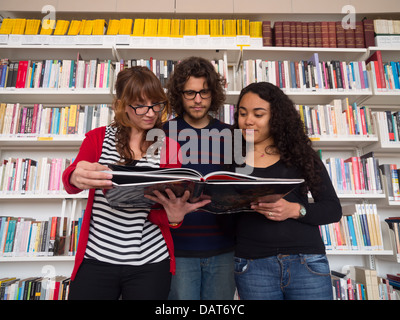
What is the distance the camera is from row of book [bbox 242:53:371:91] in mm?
2348

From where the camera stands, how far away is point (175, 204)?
931 millimetres

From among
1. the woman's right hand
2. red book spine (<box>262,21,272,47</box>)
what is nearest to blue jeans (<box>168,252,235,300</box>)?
the woman's right hand

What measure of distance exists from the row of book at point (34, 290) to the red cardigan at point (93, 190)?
140 cm

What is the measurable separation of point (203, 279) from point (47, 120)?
68.5 inches

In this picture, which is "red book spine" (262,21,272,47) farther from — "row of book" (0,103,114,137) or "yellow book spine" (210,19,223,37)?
"row of book" (0,103,114,137)

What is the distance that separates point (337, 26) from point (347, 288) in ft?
6.83

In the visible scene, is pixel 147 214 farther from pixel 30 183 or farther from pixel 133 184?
pixel 30 183

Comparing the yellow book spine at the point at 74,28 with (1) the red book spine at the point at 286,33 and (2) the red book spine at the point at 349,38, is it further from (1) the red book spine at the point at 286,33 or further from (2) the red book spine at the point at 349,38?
(2) the red book spine at the point at 349,38

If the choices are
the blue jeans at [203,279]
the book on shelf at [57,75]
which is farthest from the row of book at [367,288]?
the book on shelf at [57,75]

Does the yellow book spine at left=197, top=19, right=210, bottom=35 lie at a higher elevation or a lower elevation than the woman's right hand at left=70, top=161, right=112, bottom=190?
higher

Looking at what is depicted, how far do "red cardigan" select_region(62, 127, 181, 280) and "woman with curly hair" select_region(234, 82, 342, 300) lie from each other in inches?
11.1

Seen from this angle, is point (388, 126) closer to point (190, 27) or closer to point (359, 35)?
point (359, 35)

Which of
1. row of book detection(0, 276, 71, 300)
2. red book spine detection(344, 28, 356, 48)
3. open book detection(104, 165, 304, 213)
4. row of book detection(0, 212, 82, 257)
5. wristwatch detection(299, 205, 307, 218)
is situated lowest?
row of book detection(0, 276, 71, 300)

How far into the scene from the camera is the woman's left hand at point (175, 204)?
88 centimetres
